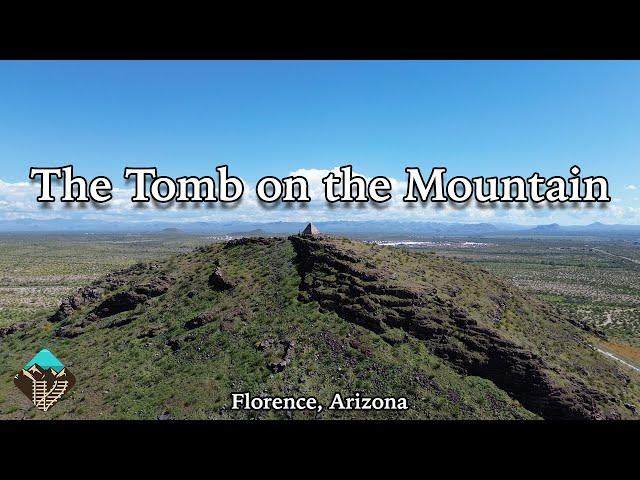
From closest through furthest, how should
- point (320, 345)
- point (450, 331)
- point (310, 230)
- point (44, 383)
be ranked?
1. point (44, 383)
2. point (320, 345)
3. point (450, 331)
4. point (310, 230)

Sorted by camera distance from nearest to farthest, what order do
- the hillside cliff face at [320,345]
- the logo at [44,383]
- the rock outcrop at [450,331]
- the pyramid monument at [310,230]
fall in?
the logo at [44,383] → the hillside cliff face at [320,345] → the rock outcrop at [450,331] → the pyramid monument at [310,230]

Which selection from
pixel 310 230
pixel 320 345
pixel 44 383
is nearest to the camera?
pixel 44 383

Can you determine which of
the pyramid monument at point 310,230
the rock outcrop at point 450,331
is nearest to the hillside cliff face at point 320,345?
the rock outcrop at point 450,331

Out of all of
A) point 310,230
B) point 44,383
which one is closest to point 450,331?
point 310,230

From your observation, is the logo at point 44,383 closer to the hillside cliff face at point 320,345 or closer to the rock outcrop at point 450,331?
the hillside cliff face at point 320,345

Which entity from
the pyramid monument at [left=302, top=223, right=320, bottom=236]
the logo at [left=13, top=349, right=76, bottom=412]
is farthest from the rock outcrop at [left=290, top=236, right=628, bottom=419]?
the logo at [left=13, top=349, right=76, bottom=412]

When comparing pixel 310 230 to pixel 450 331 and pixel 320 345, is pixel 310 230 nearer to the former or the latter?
pixel 320 345

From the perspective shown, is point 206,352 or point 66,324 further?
point 66,324
